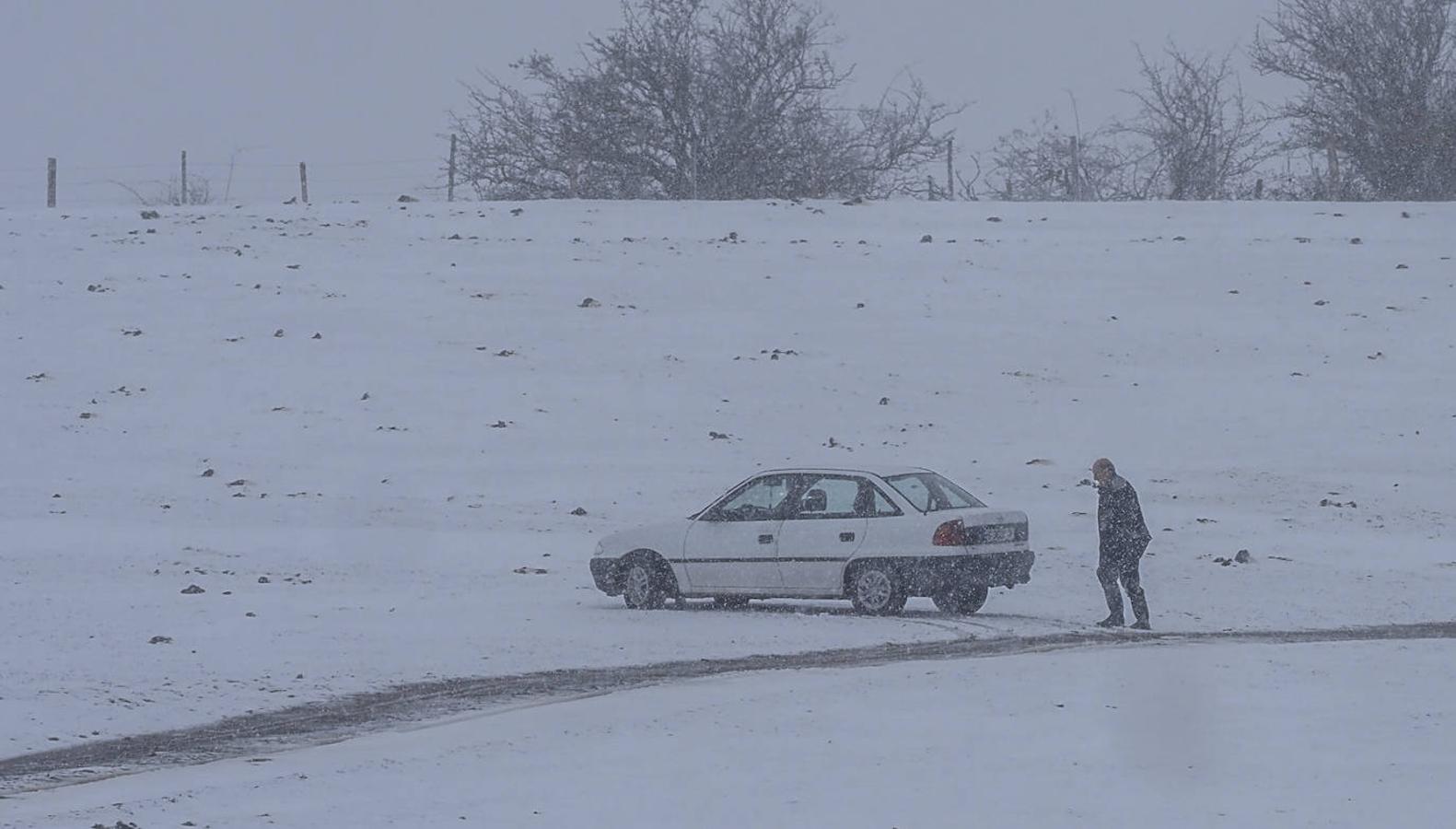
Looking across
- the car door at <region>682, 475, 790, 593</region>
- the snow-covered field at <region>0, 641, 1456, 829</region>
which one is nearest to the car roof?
the car door at <region>682, 475, 790, 593</region>

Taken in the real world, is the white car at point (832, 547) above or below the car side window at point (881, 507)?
below

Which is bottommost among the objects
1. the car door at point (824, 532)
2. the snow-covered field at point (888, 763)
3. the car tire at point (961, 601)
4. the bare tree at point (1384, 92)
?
the car tire at point (961, 601)

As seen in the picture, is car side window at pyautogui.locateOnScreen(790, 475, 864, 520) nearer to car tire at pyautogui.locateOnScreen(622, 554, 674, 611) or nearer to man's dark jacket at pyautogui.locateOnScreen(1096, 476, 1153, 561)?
car tire at pyautogui.locateOnScreen(622, 554, 674, 611)

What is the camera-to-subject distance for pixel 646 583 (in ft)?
59.0

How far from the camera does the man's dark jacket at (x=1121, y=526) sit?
16.4 meters

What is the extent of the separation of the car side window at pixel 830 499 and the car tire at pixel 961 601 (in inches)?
42.3

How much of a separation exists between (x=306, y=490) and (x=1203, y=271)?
19224 mm

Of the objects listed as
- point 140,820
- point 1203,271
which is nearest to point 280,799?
point 140,820

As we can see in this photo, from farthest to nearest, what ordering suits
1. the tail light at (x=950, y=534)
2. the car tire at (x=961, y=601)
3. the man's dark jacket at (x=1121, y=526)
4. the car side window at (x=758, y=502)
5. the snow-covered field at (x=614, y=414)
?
the car side window at (x=758, y=502)
the car tire at (x=961, y=601)
the tail light at (x=950, y=534)
the man's dark jacket at (x=1121, y=526)
the snow-covered field at (x=614, y=414)

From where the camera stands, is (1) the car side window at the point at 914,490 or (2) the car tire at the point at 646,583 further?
(2) the car tire at the point at 646,583

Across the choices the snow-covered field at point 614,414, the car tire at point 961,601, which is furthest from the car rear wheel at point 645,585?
the car tire at point 961,601

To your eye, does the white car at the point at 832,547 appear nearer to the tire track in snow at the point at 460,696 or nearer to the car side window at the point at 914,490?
the car side window at the point at 914,490

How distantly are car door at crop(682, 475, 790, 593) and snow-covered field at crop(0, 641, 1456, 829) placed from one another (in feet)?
16.4

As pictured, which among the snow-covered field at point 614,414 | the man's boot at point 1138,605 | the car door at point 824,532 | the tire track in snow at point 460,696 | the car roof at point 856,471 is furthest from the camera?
the car roof at point 856,471
